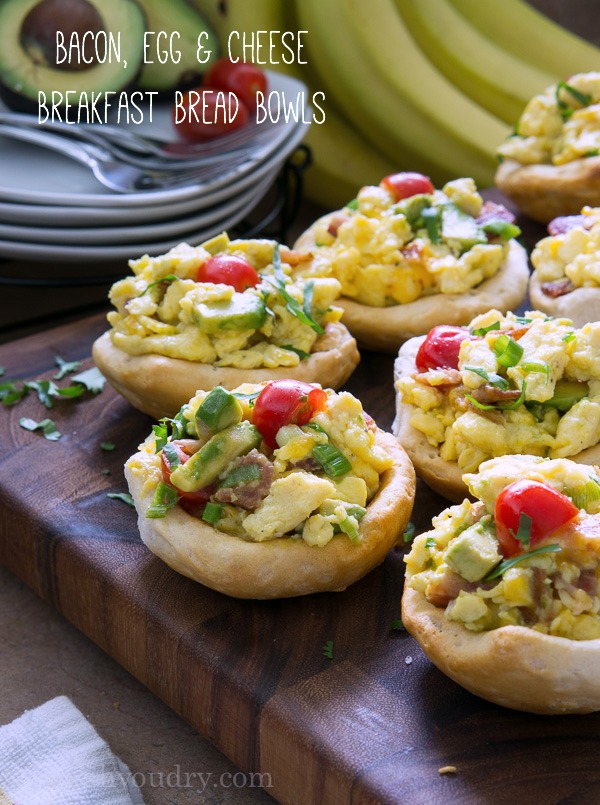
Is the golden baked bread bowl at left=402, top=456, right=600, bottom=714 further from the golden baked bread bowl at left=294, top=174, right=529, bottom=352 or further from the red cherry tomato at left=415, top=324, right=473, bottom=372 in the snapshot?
the golden baked bread bowl at left=294, top=174, right=529, bottom=352

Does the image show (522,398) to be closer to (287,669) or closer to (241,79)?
(287,669)

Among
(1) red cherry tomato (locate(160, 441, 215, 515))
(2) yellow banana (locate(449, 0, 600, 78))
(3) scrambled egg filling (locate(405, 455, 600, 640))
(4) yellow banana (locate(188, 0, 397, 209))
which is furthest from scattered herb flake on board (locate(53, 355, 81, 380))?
(2) yellow banana (locate(449, 0, 600, 78))

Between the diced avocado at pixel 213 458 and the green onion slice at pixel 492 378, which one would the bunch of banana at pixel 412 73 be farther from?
the diced avocado at pixel 213 458

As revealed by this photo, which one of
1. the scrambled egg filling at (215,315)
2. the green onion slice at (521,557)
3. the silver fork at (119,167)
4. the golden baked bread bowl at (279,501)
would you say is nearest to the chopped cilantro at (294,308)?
the scrambled egg filling at (215,315)

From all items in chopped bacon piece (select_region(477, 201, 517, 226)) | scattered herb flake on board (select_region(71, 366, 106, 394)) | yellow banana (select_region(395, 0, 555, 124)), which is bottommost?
scattered herb flake on board (select_region(71, 366, 106, 394))

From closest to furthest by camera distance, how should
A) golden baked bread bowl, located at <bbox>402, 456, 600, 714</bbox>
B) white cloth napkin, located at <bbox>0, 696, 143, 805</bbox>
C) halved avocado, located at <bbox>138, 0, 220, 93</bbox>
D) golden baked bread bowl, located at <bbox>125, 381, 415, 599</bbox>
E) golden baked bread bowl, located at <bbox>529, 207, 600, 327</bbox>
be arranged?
golden baked bread bowl, located at <bbox>402, 456, 600, 714</bbox>
white cloth napkin, located at <bbox>0, 696, 143, 805</bbox>
golden baked bread bowl, located at <bbox>125, 381, 415, 599</bbox>
golden baked bread bowl, located at <bbox>529, 207, 600, 327</bbox>
halved avocado, located at <bbox>138, 0, 220, 93</bbox>

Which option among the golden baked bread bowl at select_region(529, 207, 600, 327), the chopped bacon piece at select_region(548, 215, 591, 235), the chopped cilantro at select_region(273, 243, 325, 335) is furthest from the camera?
the chopped bacon piece at select_region(548, 215, 591, 235)

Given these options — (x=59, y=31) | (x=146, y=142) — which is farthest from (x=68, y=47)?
(x=146, y=142)

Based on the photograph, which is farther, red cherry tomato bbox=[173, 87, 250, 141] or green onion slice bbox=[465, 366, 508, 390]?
red cherry tomato bbox=[173, 87, 250, 141]

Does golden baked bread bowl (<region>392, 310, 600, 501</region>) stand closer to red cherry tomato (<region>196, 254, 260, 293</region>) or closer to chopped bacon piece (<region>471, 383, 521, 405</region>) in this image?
chopped bacon piece (<region>471, 383, 521, 405</region>)

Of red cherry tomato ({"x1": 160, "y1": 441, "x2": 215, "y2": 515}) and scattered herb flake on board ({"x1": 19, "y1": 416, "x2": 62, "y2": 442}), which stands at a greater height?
red cherry tomato ({"x1": 160, "y1": 441, "x2": 215, "y2": 515})
